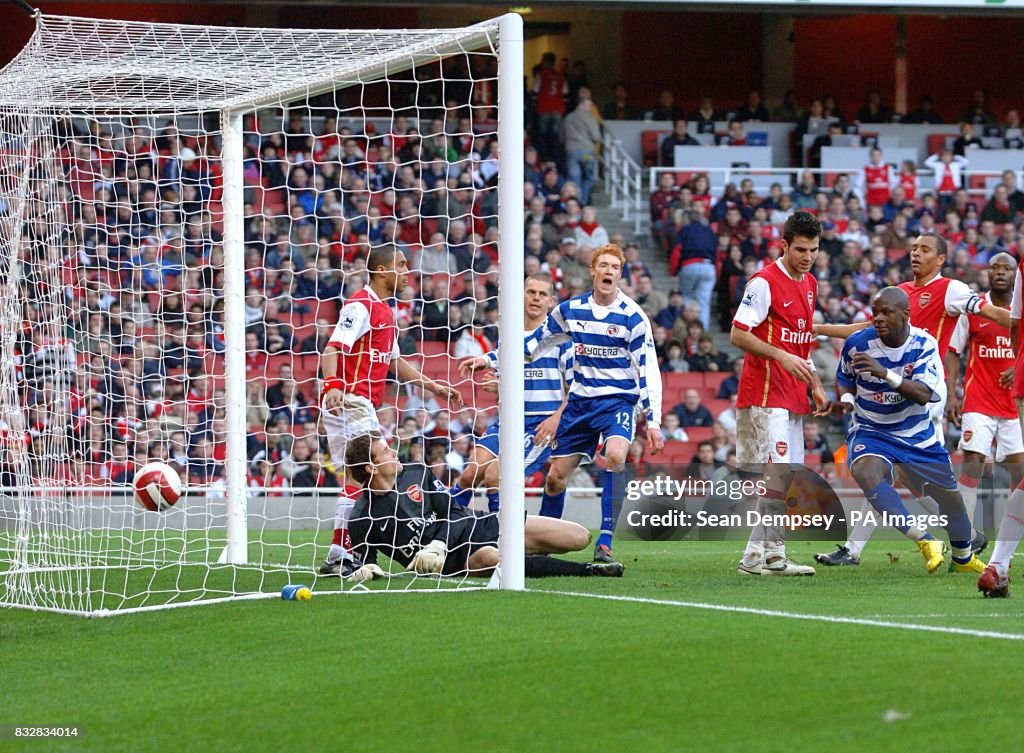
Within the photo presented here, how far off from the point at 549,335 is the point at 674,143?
512 inches

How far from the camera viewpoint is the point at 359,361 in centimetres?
909

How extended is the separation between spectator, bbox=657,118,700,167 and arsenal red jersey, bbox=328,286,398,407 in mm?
13640

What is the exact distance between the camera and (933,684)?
480cm

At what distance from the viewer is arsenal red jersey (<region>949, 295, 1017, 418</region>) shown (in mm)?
11188

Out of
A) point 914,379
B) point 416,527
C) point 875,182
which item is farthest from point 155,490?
point 875,182

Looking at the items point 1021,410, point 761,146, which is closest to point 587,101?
point 761,146

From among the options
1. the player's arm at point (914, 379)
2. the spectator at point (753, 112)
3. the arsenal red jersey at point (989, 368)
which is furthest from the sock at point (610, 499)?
the spectator at point (753, 112)

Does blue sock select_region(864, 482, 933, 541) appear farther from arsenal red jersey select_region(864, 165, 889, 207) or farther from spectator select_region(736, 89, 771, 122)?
spectator select_region(736, 89, 771, 122)

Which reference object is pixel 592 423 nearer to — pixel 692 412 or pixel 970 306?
pixel 970 306

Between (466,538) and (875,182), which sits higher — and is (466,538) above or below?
below

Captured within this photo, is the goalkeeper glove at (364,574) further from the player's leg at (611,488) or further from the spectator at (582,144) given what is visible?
the spectator at (582,144)

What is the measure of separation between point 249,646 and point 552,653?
4.60 feet

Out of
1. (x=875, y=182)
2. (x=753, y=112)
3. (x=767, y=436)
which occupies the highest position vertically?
(x=753, y=112)

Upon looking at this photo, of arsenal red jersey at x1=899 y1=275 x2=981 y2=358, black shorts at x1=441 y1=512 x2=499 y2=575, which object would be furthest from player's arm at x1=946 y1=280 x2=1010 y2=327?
black shorts at x1=441 y1=512 x2=499 y2=575
